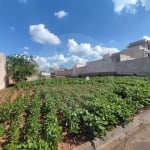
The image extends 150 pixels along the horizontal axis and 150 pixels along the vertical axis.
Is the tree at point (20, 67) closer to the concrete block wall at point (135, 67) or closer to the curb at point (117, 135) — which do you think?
the concrete block wall at point (135, 67)

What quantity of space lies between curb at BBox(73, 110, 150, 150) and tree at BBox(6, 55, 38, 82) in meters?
26.8

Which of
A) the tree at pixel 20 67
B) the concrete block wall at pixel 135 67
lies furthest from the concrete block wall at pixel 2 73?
the concrete block wall at pixel 135 67

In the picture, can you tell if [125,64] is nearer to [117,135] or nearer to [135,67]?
[135,67]

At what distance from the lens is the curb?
4633 mm

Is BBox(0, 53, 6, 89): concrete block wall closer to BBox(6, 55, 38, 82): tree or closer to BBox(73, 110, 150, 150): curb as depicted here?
BBox(6, 55, 38, 82): tree

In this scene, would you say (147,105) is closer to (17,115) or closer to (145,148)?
(145,148)

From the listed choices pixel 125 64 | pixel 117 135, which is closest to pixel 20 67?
pixel 125 64

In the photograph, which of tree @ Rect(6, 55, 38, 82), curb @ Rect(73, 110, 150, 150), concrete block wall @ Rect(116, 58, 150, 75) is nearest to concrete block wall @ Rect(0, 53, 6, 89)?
tree @ Rect(6, 55, 38, 82)

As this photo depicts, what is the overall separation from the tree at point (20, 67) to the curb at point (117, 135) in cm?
2678

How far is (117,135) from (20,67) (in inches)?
1107

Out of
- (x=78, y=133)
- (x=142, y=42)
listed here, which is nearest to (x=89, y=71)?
(x=142, y=42)

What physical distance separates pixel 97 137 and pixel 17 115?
4059 mm

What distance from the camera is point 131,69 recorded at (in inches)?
1145

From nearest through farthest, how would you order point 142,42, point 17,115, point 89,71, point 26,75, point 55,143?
1. point 55,143
2. point 17,115
3. point 26,75
4. point 89,71
5. point 142,42
